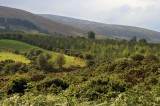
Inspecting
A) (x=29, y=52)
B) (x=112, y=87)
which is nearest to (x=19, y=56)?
(x=29, y=52)

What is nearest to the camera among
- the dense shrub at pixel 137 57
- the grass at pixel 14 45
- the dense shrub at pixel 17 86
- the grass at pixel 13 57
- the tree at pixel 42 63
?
the dense shrub at pixel 17 86

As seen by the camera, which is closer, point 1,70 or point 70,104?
point 70,104

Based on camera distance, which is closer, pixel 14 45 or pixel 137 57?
pixel 137 57

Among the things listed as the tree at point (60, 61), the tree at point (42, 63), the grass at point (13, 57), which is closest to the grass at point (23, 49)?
the grass at point (13, 57)

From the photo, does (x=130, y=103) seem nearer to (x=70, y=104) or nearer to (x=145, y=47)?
(x=70, y=104)

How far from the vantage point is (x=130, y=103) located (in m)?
12.6

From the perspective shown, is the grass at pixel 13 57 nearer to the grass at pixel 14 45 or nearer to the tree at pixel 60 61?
the tree at pixel 60 61

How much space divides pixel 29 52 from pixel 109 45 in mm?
33744

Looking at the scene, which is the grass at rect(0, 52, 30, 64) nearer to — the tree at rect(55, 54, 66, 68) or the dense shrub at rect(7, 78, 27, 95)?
the tree at rect(55, 54, 66, 68)

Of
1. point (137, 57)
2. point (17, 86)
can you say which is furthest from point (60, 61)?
point (17, 86)

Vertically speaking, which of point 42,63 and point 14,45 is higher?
point 14,45

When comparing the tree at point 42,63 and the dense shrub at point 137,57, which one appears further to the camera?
the tree at point 42,63

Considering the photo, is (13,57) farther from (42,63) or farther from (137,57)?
(137,57)

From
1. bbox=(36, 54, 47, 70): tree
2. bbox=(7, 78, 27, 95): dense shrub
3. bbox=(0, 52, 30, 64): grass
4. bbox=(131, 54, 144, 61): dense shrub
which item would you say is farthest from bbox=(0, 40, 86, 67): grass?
bbox=(7, 78, 27, 95): dense shrub
